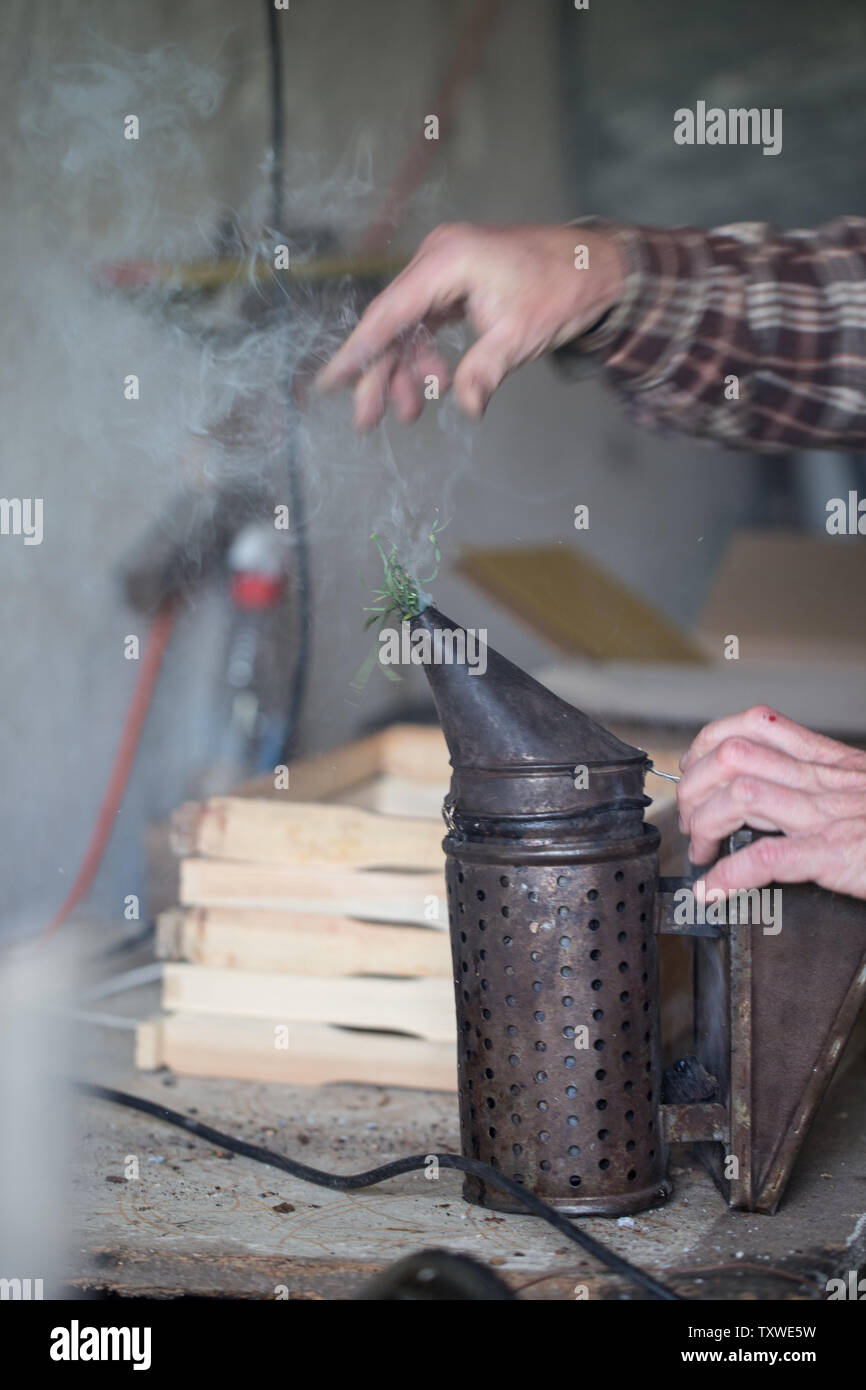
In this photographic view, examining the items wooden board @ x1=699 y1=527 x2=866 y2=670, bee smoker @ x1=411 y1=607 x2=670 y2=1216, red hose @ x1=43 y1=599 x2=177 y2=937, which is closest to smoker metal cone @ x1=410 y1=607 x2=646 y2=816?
bee smoker @ x1=411 y1=607 x2=670 y2=1216

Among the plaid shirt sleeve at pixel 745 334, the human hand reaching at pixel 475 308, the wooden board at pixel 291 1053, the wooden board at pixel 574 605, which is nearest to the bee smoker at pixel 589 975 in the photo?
the human hand reaching at pixel 475 308

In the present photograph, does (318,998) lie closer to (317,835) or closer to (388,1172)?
(317,835)

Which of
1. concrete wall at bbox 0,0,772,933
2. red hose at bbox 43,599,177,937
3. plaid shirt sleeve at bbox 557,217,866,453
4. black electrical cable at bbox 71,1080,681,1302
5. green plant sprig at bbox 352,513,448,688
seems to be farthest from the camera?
red hose at bbox 43,599,177,937

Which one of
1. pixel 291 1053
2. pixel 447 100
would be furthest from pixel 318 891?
pixel 447 100

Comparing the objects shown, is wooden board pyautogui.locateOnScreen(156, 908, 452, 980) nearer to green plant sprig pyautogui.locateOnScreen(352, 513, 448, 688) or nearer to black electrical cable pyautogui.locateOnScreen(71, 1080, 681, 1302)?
black electrical cable pyautogui.locateOnScreen(71, 1080, 681, 1302)

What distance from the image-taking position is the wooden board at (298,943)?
4.77 ft

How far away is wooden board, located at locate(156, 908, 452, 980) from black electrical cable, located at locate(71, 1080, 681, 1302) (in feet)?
0.62

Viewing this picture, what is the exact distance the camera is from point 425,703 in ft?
11.1

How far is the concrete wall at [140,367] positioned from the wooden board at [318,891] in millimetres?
346

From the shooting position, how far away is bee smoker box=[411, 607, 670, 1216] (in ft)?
3.45

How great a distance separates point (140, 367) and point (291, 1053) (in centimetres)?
99

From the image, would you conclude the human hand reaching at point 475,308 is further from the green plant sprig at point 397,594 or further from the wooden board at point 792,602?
the wooden board at point 792,602
